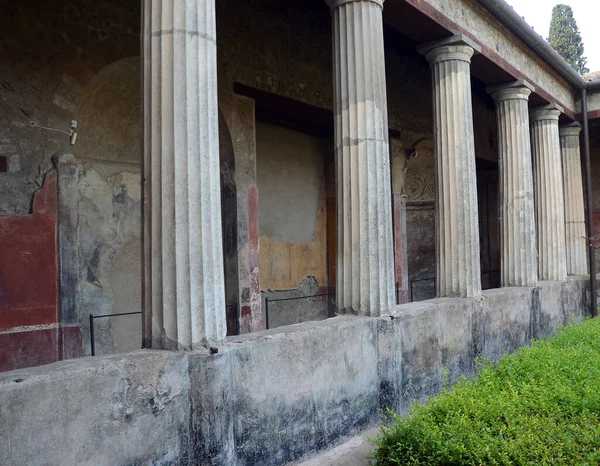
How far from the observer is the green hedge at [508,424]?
3.13m

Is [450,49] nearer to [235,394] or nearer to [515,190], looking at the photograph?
[515,190]

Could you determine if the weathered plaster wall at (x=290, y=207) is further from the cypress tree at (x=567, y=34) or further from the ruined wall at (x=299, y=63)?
the cypress tree at (x=567, y=34)

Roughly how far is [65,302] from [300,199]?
4890mm

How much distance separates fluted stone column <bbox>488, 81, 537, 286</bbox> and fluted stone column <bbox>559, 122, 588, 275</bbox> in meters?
3.28

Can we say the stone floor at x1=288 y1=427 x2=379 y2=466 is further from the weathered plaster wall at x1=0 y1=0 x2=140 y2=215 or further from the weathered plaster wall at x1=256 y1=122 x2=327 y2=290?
the weathered plaster wall at x1=256 y1=122 x2=327 y2=290

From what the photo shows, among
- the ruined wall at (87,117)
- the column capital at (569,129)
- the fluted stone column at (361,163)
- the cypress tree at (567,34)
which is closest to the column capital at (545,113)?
the column capital at (569,129)

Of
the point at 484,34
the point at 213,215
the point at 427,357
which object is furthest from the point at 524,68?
the point at 213,215

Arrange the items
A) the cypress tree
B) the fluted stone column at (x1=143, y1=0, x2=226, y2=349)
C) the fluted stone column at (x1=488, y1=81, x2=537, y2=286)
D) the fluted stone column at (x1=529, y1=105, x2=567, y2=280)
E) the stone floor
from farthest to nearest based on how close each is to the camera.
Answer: the cypress tree < the fluted stone column at (x1=529, y1=105, x2=567, y2=280) < the fluted stone column at (x1=488, y1=81, x2=537, y2=286) < the stone floor < the fluted stone column at (x1=143, y1=0, x2=226, y2=349)

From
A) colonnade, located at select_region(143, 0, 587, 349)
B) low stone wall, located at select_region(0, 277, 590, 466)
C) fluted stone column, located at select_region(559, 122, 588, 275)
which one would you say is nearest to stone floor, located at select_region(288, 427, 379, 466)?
low stone wall, located at select_region(0, 277, 590, 466)

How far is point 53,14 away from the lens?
561 centimetres

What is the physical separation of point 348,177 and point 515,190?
4443mm

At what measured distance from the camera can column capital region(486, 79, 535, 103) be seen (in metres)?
8.46

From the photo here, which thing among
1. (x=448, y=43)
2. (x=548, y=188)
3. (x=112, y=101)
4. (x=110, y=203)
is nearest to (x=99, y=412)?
(x=110, y=203)

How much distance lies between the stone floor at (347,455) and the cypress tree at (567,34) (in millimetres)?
30473
